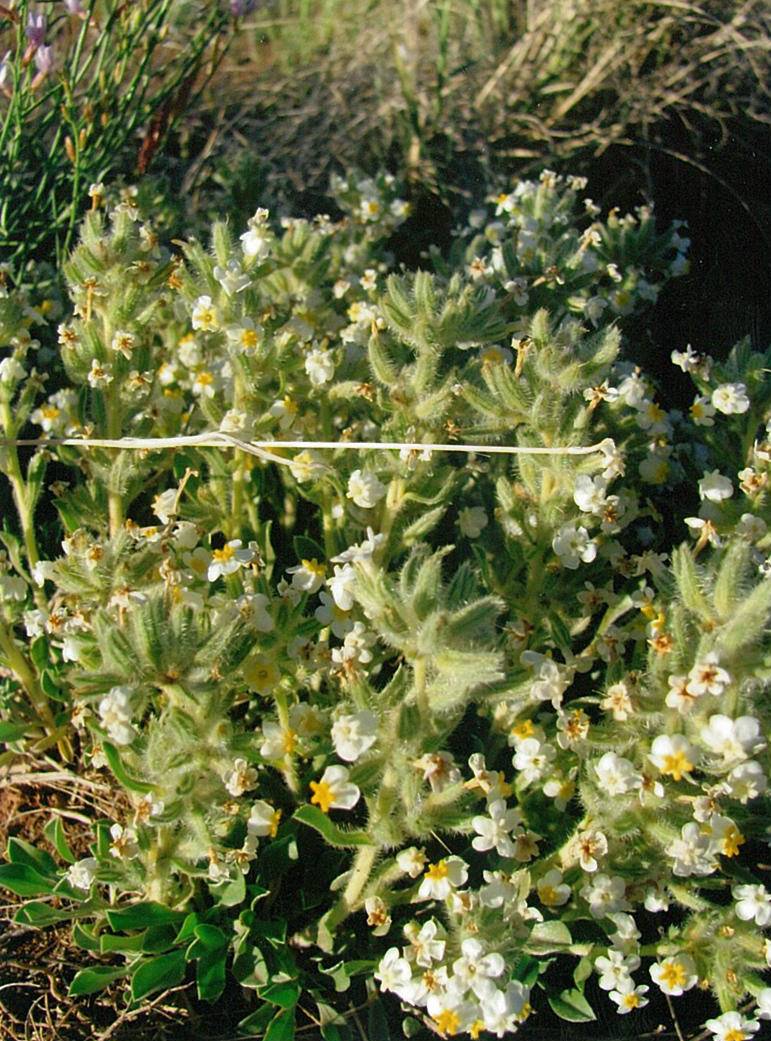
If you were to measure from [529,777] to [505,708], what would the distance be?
5.5 inches

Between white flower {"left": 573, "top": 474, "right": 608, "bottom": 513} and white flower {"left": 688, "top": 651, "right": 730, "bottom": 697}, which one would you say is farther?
white flower {"left": 573, "top": 474, "right": 608, "bottom": 513}

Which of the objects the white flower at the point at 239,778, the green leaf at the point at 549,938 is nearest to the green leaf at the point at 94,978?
the white flower at the point at 239,778

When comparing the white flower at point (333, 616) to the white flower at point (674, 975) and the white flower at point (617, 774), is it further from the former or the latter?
the white flower at point (674, 975)

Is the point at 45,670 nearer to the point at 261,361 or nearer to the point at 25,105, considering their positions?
the point at 261,361

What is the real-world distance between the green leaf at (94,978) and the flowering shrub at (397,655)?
0.01m

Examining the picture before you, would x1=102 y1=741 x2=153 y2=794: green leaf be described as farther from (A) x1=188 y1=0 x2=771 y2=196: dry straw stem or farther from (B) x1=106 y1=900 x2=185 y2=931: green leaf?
(A) x1=188 y1=0 x2=771 y2=196: dry straw stem

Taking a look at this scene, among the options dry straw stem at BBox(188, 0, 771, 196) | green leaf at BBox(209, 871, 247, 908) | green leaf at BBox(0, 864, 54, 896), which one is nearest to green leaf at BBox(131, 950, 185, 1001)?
green leaf at BBox(209, 871, 247, 908)

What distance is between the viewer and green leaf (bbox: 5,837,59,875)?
2.06 m

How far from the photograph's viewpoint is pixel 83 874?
1965 mm

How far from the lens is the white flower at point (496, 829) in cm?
189

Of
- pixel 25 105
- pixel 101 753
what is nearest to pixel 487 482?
pixel 101 753

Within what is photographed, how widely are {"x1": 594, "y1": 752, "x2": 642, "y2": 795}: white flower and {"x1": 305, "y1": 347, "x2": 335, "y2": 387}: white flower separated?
1.00 metres

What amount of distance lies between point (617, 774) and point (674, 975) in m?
0.46

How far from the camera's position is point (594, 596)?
226 centimetres
